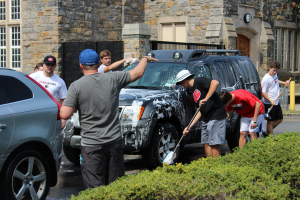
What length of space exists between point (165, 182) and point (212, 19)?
51.5ft

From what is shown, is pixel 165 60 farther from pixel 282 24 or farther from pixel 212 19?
pixel 282 24

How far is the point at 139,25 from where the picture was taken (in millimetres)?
13641

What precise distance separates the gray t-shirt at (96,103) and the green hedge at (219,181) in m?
0.85

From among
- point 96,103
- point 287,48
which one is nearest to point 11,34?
point 96,103

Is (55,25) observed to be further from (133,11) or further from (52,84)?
(52,84)

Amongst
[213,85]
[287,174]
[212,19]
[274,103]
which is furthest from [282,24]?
[287,174]

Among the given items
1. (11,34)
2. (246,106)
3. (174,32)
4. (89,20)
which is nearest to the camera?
(246,106)

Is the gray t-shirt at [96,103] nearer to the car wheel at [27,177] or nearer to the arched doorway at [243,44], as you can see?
the car wheel at [27,177]

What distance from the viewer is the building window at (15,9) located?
55.8 feet

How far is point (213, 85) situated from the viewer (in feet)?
20.8

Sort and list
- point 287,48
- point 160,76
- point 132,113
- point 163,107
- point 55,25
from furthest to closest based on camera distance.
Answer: point 287,48 → point 55,25 → point 160,76 → point 163,107 → point 132,113

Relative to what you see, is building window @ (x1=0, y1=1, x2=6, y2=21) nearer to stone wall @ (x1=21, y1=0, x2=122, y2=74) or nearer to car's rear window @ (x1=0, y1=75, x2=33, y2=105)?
stone wall @ (x1=21, y1=0, x2=122, y2=74)

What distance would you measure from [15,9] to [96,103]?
47.1 feet

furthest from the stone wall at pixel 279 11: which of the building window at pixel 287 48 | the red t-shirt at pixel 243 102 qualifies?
the red t-shirt at pixel 243 102
